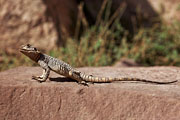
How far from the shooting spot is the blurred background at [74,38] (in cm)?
742

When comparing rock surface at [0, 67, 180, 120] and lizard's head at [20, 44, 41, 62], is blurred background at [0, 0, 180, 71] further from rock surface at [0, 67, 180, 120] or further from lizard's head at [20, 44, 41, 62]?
rock surface at [0, 67, 180, 120]

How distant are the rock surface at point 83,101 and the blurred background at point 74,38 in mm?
2897

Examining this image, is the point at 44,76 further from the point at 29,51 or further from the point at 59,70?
the point at 29,51

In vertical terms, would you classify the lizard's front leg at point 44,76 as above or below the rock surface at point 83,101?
above

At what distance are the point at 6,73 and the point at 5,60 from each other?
2.64m

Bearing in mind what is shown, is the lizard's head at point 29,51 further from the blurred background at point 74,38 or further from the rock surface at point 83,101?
the blurred background at point 74,38

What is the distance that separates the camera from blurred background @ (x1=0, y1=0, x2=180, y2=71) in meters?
7.42

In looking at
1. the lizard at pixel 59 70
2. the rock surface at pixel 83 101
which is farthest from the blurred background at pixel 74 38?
the rock surface at pixel 83 101

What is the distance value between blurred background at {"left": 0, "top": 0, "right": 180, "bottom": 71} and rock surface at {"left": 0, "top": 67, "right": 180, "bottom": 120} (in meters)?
2.90

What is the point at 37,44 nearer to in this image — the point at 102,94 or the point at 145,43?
the point at 145,43

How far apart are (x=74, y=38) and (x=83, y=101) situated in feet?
15.6

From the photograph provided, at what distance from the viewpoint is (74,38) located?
28.0 ft

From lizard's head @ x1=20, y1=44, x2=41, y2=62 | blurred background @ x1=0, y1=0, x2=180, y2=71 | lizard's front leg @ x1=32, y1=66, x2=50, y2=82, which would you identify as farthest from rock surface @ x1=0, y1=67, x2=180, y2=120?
blurred background @ x1=0, y1=0, x2=180, y2=71

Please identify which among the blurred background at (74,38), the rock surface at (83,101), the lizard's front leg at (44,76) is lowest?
the rock surface at (83,101)
